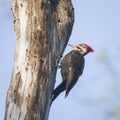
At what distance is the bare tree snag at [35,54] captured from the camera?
16.0 ft

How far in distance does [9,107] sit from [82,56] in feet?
8.42

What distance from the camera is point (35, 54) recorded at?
16.8ft

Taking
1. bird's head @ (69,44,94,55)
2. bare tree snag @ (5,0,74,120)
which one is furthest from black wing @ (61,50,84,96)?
bare tree snag @ (5,0,74,120)

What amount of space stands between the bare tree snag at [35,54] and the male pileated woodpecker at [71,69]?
0.81 meters

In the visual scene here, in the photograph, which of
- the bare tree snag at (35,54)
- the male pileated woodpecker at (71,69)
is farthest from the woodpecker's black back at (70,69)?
the bare tree snag at (35,54)

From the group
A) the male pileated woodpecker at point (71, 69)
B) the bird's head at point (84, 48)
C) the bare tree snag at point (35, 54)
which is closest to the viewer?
the bare tree snag at point (35, 54)

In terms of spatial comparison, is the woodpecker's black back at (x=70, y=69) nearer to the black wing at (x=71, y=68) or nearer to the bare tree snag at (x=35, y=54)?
the black wing at (x=71, y=68)

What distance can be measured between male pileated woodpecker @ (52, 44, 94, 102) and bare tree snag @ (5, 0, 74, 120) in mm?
814

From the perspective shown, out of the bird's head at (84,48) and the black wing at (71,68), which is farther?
the bird's head at (84,48)

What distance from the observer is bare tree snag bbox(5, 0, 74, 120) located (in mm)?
4867

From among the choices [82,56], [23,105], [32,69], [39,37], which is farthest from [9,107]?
[82,56]

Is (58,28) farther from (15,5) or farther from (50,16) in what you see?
(15,5)

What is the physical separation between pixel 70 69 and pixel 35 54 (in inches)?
64.3

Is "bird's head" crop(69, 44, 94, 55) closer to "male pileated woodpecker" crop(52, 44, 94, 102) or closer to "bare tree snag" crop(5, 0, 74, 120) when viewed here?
"male pileated woodpecker" crop(52, 44, 94, 102)
